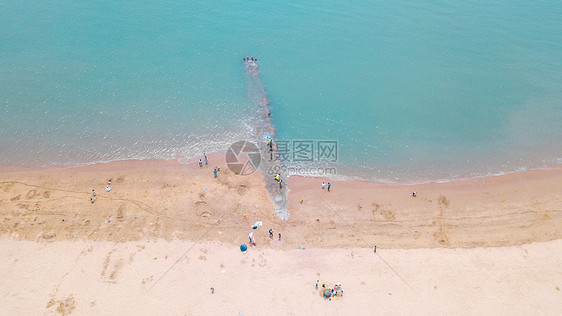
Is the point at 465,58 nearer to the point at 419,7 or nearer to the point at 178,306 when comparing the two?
the point at 419,7

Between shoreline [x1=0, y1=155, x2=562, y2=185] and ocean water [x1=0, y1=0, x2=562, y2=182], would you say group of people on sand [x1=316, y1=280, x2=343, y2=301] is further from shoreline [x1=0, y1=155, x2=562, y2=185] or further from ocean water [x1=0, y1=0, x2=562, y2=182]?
ocean water [x1=0, y1=0, x2=562, y2=182]

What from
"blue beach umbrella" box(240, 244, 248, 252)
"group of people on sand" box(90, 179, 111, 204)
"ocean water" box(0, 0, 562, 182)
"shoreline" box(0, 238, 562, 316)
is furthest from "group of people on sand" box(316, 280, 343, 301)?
"group of people on sand" box(90, 179, 111, 204)

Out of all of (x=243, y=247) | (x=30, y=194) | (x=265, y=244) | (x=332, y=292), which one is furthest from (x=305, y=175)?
(x=30, y=194)

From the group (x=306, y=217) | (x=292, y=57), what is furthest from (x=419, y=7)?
(x=306, y=217)

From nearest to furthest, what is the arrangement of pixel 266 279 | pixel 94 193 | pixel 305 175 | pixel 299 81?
pixel 266 279 → pixel 94 193 → pixel 305 175 → pixel 299 81

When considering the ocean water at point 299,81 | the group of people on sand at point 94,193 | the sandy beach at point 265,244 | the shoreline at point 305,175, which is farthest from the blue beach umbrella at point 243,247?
the group of people on sand at point 94,193

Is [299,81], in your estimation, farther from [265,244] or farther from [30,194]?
[30,194]
